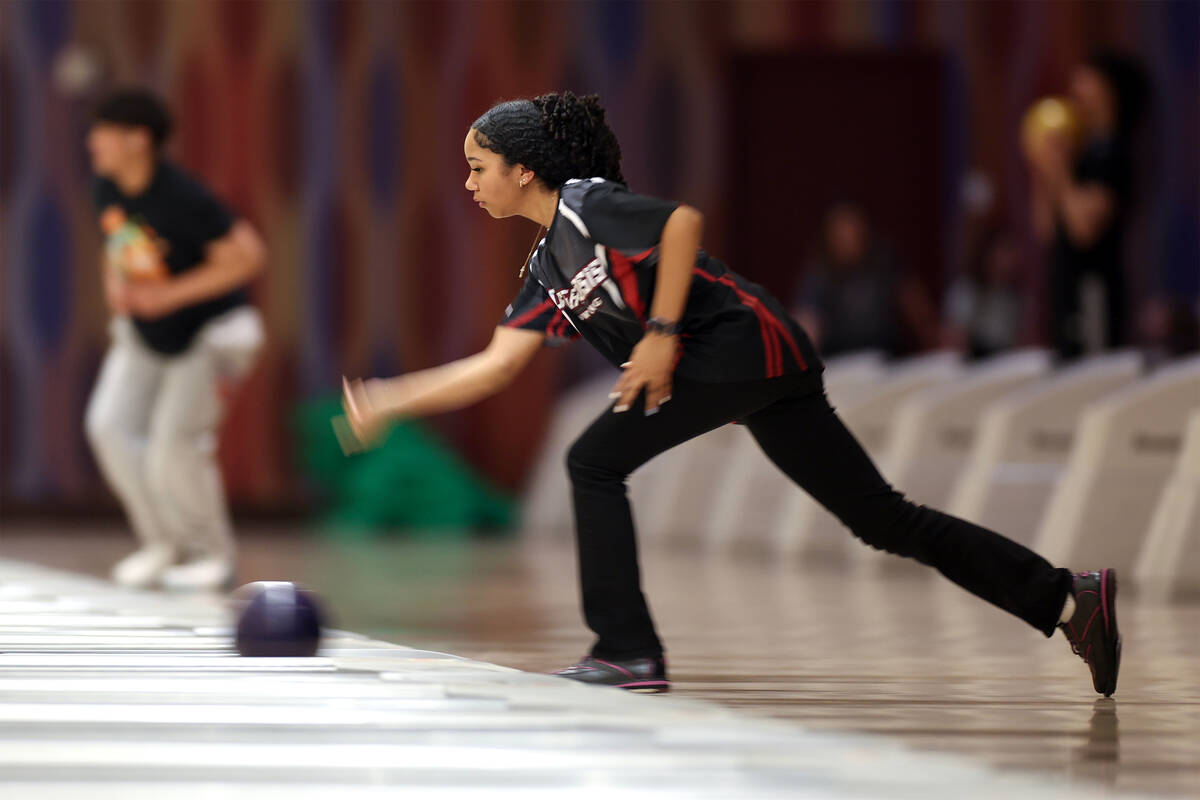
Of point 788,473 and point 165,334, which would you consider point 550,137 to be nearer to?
point 788,473

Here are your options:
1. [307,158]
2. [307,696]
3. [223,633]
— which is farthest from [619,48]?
[307,696]

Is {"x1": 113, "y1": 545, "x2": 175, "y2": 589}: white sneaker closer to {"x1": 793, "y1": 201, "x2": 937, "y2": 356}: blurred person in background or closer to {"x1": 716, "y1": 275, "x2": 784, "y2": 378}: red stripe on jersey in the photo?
{"x1": 716, "y1": 275, "x2": 784, "y2": 378}: red stripe on jersey

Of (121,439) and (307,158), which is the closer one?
(121,439)

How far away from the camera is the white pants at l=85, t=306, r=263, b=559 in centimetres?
559

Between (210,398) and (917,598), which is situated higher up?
(210,398)

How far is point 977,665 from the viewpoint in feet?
12.2

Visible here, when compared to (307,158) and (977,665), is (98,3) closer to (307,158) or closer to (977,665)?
(307,158)

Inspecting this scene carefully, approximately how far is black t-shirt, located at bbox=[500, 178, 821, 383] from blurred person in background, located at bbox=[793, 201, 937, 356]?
546 cm

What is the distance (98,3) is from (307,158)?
53.1 inches

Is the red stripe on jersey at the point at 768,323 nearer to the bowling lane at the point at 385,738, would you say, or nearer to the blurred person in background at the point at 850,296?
the bowling lane at the point at 385,738

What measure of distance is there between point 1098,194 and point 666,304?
358 cm

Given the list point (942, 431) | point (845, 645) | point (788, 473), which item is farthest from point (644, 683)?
point (942, 431)

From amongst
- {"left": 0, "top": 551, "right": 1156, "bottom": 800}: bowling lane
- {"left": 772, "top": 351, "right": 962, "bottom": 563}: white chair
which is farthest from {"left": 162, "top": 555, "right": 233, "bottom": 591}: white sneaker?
{"left": 772, "top": 351, "right": 962, "bottom": 563}: white chair

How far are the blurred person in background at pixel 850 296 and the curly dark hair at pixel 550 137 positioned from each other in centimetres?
536
